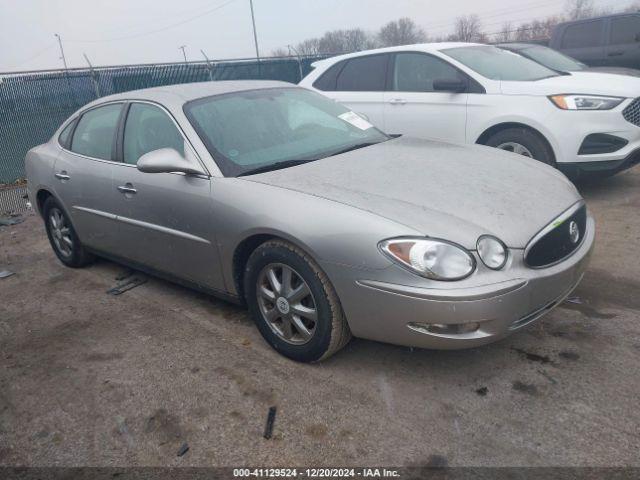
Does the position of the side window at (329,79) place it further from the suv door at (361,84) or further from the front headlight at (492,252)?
the front headlight at (492,252)

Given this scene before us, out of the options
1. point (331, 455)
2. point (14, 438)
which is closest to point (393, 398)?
point (331, 455)

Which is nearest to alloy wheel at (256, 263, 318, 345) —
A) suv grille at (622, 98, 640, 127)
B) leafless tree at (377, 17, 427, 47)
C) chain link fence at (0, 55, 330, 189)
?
suv grille at (622, 98, 640, 127)

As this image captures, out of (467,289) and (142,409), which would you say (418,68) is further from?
(142,409)

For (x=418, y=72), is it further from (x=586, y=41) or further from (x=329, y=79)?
(x=586, y=41)

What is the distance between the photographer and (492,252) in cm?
253

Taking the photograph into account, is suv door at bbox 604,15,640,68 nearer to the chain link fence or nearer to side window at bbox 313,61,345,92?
side window at bbox 313,61,345,92

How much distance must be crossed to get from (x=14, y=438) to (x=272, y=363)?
1323mm

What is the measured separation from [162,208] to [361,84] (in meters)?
3.94

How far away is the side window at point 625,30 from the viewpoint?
10.0 metres

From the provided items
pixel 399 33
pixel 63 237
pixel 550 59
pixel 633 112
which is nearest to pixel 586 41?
pixel 550 59

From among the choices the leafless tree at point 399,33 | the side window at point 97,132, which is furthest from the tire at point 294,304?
the leafless tree at point 399,33

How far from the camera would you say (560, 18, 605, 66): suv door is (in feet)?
34.4

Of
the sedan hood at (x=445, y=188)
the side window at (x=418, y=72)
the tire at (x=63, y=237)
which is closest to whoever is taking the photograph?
the sedan hood at (x=445, y=188)

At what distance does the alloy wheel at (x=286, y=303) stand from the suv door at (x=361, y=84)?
379cm
